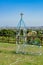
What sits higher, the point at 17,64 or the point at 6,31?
the point at 6,31

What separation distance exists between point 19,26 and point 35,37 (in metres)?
5.70

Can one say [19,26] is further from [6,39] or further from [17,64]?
[6,39]

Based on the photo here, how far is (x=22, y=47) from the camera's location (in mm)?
10414

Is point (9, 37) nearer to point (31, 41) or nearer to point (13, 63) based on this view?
point (31, 41)

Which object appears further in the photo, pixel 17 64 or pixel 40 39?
pixel 40 39

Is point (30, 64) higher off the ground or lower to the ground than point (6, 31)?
lower

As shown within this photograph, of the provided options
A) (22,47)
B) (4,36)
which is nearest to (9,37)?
(4,36)

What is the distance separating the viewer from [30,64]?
713 centimetres

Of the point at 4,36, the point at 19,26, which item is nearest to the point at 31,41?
the point at 4,36

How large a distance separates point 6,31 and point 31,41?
6453mm

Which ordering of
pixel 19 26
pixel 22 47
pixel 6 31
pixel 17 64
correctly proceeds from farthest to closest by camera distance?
pixel 6 31, pixel 22 47, pixel 19 26, pixel 17 64

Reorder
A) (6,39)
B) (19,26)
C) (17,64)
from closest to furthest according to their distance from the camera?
1. (17,64)
2. (19,26)
3. (6,39)

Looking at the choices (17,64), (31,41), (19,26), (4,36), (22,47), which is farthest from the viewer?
(4,36)

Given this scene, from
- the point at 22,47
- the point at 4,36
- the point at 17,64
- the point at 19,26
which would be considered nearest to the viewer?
the point at 17,64
